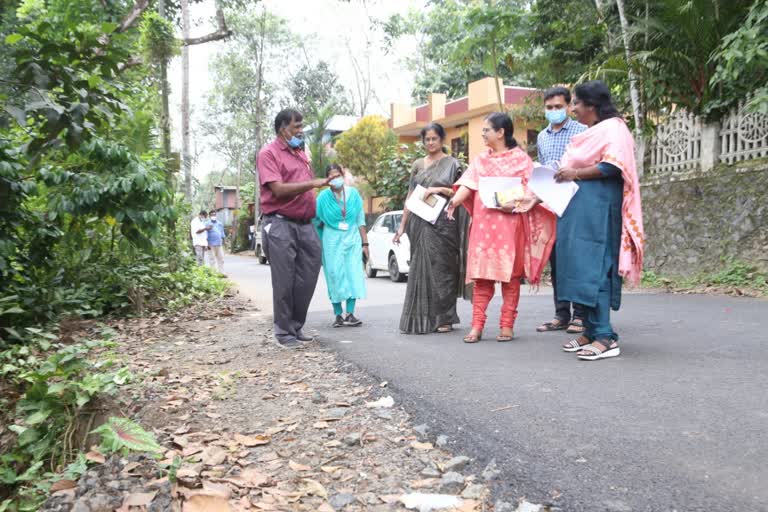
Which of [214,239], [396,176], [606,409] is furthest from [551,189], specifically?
[396,176]

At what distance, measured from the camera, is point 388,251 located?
1440cm

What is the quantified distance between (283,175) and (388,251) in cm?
922

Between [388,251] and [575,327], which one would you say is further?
[388,251]

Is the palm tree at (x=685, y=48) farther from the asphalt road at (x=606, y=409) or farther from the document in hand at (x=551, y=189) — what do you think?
the document in hand at (x=551, y=189)

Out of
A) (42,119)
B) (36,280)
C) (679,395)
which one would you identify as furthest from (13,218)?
(679,395)

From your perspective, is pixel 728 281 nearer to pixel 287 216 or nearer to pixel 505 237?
pixel 505 237

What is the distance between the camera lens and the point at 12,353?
529 cm

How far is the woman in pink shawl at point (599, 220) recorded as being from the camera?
4.18 meters

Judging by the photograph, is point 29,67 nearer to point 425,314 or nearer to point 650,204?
point 425,314

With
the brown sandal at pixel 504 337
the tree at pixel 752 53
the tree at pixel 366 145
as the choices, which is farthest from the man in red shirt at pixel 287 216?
the tree at pixel 366 145

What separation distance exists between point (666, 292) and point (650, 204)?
2620mm

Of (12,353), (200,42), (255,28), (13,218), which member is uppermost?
(255,28)

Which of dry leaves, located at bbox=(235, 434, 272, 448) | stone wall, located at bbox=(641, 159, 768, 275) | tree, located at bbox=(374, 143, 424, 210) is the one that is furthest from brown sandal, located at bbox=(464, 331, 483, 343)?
tree, located at bbox=(374, 143, 424, 210)

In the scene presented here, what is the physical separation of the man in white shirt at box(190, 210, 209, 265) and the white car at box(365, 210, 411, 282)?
12.6ft
